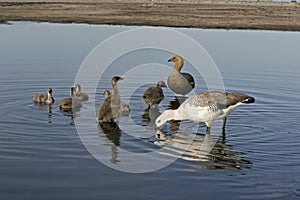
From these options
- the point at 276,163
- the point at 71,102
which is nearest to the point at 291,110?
the point at 276,163

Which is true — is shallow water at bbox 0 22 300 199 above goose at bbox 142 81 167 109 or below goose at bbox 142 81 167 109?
below

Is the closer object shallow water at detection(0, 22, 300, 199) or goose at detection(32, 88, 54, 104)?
shallow water at detection(0, 22, 300, 199)

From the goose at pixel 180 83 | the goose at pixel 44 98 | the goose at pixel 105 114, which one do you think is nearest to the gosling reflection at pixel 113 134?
the goose at pixel 105 114

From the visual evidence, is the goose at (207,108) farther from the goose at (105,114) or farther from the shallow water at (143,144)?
the goose at (105,114)

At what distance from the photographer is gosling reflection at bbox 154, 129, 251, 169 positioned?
413 inches

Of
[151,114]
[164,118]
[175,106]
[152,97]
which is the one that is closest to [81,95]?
[152,97]

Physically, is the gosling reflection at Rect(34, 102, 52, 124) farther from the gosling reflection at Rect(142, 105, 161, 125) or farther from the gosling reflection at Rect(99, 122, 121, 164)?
the gosling reflection at Rect(142, 105, 161, 125)

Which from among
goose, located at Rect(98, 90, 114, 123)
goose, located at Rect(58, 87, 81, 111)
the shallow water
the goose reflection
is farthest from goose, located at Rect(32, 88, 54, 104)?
the goose reflection

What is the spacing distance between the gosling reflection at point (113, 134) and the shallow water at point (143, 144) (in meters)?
0.02

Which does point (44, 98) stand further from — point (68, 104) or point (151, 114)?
point (151, 114)

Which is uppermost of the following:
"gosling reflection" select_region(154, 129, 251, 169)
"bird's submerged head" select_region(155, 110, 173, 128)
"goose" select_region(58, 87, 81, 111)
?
"goose" select_region(58, 87, 81, 111)

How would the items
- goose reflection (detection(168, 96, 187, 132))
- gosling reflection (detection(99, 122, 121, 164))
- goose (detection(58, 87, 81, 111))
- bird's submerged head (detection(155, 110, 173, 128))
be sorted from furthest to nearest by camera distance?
1. goose (detection(58, 87, 81, 111))
2. goose reflection (detection(168, 96, 187, 132))
3. bird's submerged head (detection(155, 110, 173, 128))
4. gosling reflection (detection(99, 122, 121, 164))

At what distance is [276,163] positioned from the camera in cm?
1052

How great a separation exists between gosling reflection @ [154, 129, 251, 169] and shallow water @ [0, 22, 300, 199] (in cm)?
2
